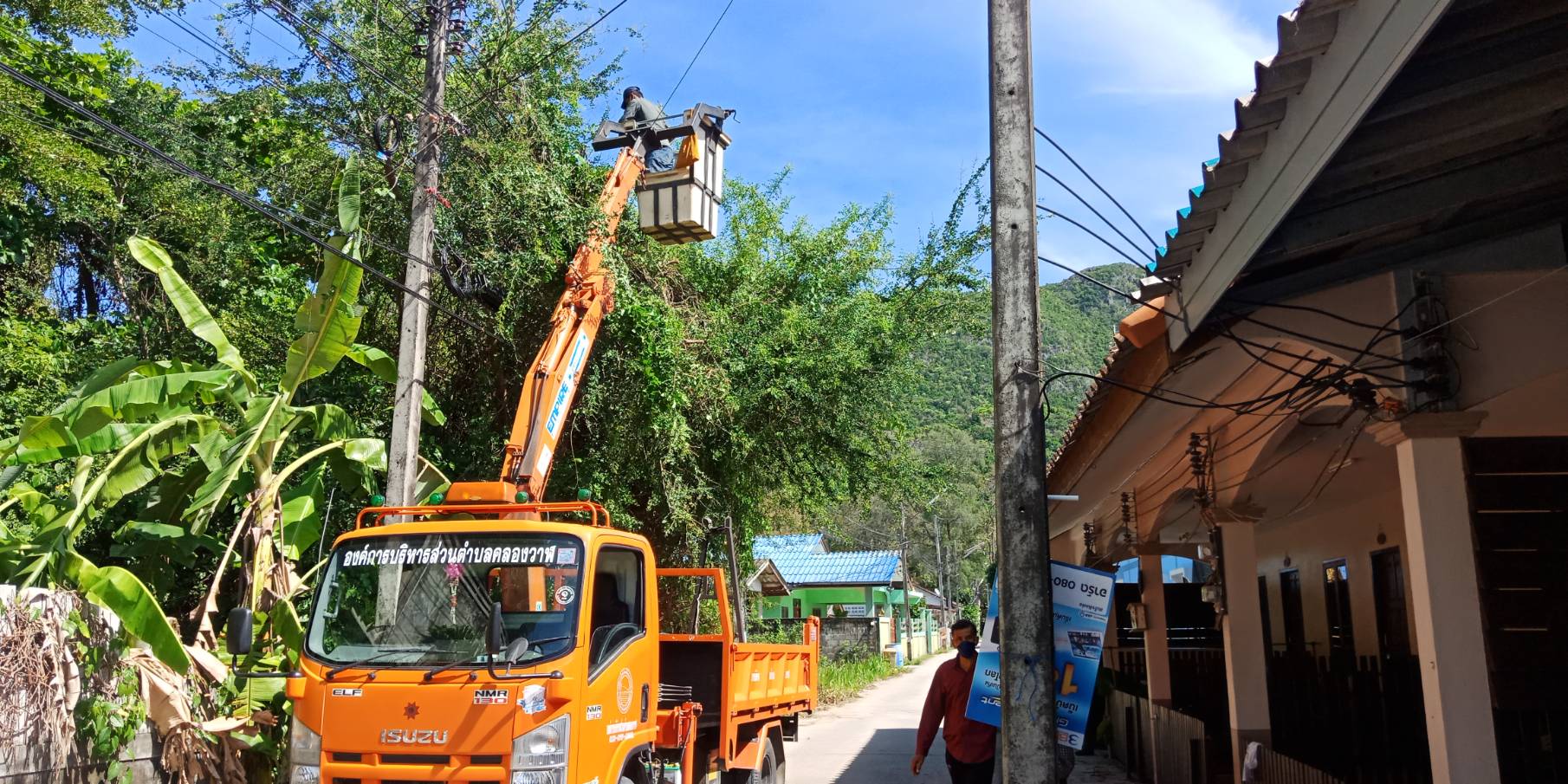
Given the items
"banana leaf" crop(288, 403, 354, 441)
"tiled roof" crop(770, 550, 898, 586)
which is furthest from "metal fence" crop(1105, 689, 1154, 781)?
"tiled roof" crop(770, 550, 898, 586)

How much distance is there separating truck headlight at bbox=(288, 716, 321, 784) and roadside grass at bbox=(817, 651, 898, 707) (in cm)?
1821

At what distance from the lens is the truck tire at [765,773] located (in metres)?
9.38

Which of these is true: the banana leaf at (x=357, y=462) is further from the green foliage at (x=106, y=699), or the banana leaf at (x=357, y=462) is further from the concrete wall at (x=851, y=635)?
the concrete wall at (x=851, y=635)

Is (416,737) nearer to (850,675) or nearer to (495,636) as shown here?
(495,636)

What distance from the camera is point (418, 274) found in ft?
35.4

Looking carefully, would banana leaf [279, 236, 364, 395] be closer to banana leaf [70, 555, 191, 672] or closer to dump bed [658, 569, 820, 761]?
banana leaf [70, 555, 191, 672]

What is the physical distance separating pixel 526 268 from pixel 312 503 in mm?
3742

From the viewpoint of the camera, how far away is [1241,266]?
4836 millimetres

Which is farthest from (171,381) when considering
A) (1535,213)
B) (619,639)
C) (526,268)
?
(1535,213)

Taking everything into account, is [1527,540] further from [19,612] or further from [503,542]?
[19,612]

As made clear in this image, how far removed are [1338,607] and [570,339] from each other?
11614mm

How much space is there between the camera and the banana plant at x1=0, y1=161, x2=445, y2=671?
30.0 feet

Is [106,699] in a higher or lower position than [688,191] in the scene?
lower

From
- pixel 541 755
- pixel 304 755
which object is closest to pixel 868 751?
pixel 541 755
